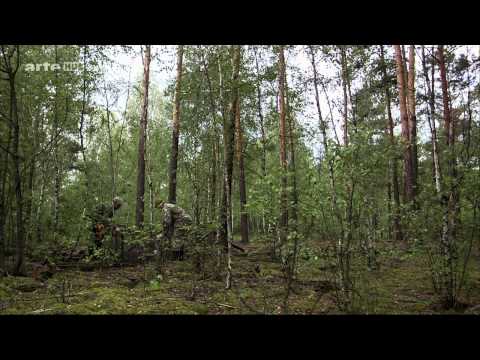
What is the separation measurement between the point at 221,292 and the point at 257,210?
190 cm

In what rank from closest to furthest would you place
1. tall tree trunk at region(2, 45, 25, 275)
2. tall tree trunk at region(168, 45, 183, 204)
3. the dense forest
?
the dense forest
tall tree trunk at region(2, 45, 25, 275)
tall tree trunk at region(168, 45, 183, 204)

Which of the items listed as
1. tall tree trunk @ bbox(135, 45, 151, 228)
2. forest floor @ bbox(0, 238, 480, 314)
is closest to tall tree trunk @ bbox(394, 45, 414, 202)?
forest floor @ bbox(0, 238, 480, 314)

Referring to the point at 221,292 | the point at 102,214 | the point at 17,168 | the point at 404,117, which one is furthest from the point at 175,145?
the point at 404,117

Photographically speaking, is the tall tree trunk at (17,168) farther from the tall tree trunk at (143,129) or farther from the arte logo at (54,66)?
the tall tree trunk at (143,129)

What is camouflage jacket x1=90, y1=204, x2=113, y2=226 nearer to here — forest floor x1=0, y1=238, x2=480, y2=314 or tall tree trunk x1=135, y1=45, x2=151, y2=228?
tall tree trunk x1=135, y1=45, x2=151, y2=228

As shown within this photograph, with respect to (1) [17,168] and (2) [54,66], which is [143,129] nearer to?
(2) [54,66]

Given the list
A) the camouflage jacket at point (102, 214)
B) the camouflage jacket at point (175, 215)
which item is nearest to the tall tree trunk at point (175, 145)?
the camouflage jacket at point (175, 215)

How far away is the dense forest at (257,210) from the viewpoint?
4.15 metres

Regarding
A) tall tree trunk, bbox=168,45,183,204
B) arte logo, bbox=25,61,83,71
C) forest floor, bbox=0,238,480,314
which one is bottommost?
forest floor, bbox=0,238,480,314

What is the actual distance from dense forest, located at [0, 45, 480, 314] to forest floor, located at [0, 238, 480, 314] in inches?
1.7

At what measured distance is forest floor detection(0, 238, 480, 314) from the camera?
176 inches
